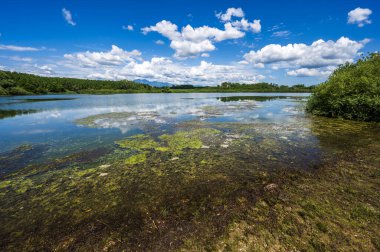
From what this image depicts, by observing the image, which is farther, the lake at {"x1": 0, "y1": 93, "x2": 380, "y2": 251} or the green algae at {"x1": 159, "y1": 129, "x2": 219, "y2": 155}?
the green algae at {"x1": 159, "y1": 129, "x2": 219, "y2": 155}

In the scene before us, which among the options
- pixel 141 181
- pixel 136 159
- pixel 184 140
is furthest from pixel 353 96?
pixel 141 181

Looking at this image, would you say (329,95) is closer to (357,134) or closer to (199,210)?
(357,134)

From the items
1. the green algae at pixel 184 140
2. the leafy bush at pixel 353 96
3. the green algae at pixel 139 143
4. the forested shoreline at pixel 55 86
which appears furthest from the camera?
the forested shoreline at pixel 55 86

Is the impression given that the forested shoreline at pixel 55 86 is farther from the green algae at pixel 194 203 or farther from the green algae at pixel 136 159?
the green algae at pixel 136 159

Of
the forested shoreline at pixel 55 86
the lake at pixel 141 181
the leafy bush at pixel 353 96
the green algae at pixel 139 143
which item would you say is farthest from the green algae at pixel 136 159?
the forested shoreline at pixel 55 86

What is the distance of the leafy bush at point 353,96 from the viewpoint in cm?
1795

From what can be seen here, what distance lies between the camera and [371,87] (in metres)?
18.1

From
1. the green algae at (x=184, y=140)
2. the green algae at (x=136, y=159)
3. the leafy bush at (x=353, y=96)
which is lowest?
the green algae at (x=136, y=159)

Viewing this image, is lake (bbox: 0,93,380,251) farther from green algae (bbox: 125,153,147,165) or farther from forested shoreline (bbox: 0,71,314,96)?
forested shoreline (bbox: 0,71,314,96)

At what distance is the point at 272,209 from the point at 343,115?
21.3 metres

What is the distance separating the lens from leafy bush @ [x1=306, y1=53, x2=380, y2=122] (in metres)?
18.0

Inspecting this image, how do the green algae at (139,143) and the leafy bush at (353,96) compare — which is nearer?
the green algae at (139,143)

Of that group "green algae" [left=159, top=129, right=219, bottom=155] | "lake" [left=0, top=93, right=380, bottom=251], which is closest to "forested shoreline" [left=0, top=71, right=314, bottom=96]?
"green algae" [left=159, top=129, right=219, bottom=155]

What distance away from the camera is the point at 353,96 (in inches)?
755
